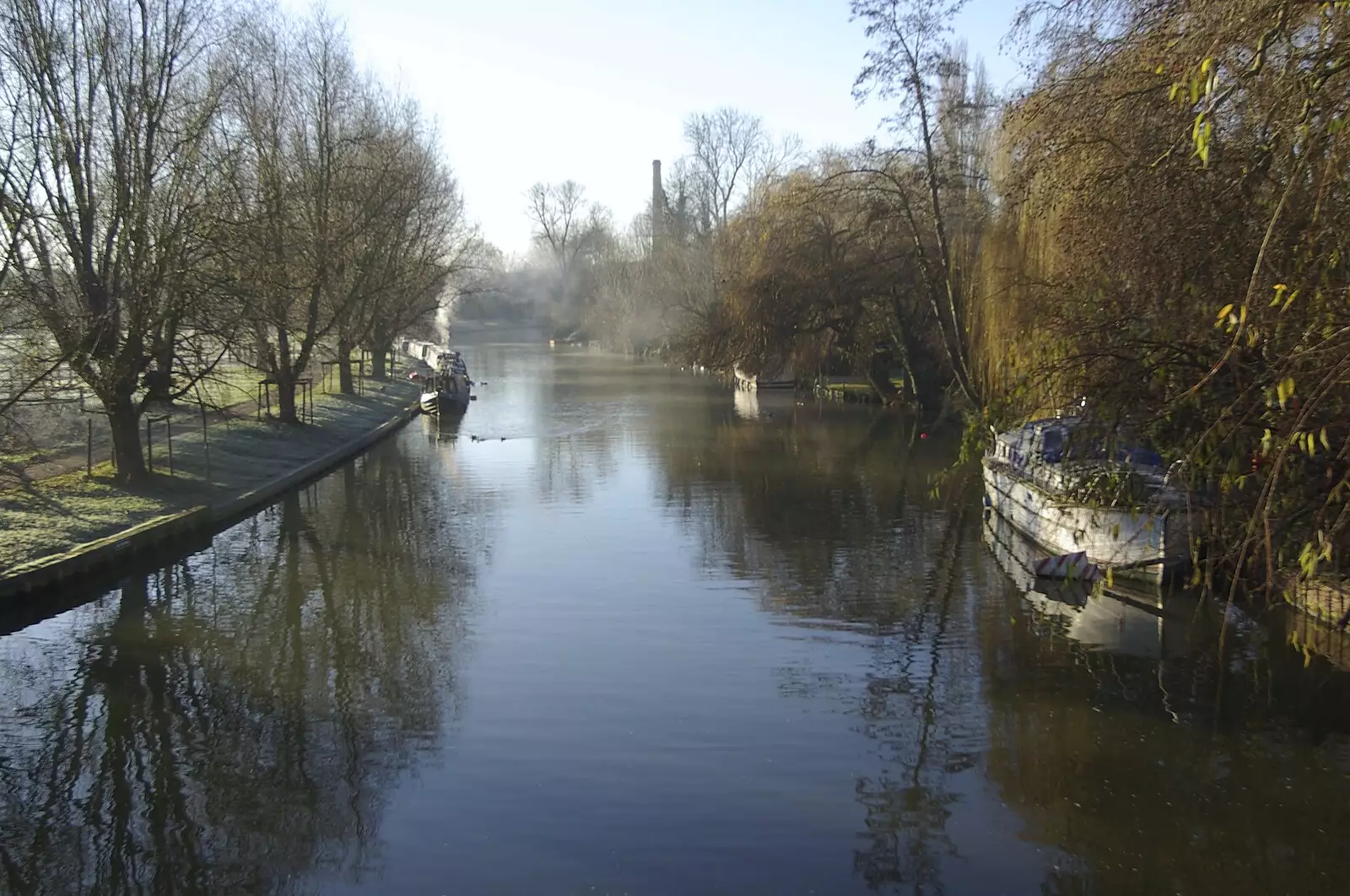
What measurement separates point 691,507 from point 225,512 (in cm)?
884

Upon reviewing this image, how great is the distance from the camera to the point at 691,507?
80.0 ft

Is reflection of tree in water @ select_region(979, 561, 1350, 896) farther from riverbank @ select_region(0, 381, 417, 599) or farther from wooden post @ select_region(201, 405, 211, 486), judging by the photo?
wooden post @ select_region(201, 405, 211, 486)

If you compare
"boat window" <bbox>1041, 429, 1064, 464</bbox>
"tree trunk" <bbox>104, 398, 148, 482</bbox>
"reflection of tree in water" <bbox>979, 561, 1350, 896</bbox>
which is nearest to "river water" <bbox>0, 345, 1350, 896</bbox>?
"reflection of tree in water" <bbox>979, 561, 1350, 896</bbox>

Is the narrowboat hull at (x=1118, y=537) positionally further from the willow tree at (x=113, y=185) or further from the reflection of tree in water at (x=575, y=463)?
the willow tree at (x=113, y=185)

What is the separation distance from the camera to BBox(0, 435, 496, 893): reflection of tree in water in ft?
28.9

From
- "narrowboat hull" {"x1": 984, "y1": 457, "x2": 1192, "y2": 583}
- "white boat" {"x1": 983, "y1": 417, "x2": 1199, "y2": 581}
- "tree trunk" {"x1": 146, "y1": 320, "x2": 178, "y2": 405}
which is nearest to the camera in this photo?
"white boat" {"x1": 983, "y1": 417, "x2": 1199, "y2": 581}

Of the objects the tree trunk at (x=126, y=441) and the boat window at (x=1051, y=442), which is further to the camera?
the tree trunk at (x=126, y=441)

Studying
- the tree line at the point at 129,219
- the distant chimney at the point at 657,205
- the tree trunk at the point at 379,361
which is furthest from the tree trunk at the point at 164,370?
the distant chimney at the point at 657,205

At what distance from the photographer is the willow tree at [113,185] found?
19.2 metres

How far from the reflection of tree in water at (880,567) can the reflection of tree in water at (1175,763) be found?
0.64 metres

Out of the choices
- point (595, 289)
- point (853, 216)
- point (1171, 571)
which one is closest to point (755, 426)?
point (853, 216)

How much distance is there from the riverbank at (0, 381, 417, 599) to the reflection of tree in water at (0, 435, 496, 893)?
32.8 inches

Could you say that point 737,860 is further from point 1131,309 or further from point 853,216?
point 853,216

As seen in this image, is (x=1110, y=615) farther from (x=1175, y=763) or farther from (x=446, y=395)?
(x=446, y=395)
